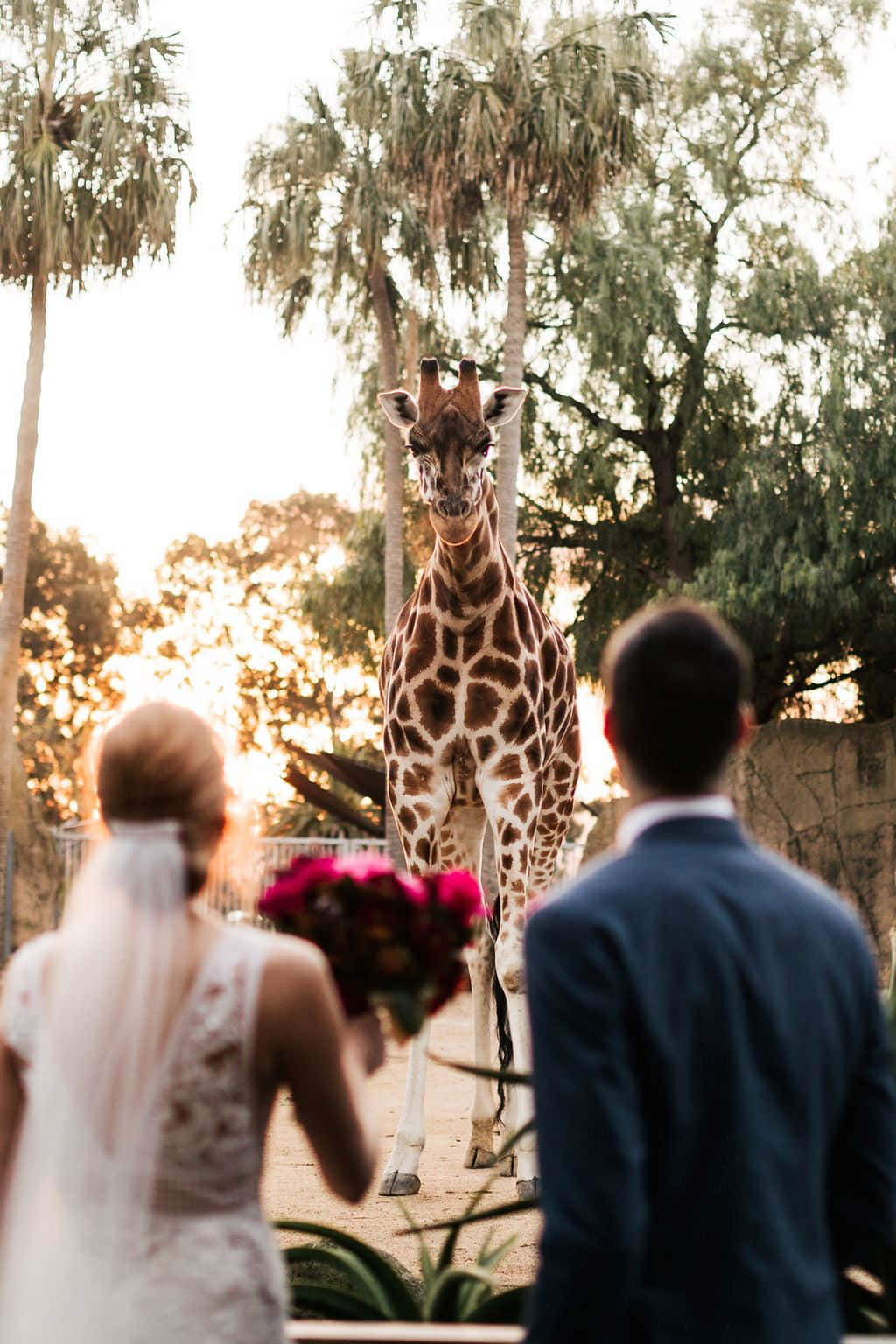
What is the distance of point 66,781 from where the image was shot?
33.7 meters

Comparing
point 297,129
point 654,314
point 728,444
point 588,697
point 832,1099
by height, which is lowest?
point 832,1099

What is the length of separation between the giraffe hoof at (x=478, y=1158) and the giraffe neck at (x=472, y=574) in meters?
2.50

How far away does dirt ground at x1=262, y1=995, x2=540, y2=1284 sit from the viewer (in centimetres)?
570

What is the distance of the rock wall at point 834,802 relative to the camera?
58.0 feet

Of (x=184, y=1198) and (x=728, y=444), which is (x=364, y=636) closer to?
(x=728, y=444)

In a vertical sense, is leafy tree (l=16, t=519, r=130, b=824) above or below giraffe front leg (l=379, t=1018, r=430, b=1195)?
above

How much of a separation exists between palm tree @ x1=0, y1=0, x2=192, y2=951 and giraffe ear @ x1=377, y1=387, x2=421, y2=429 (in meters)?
11.7

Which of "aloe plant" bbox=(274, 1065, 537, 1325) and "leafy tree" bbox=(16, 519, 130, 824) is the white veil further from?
"leafy tree" bbox=(16, 519, 130, 824)

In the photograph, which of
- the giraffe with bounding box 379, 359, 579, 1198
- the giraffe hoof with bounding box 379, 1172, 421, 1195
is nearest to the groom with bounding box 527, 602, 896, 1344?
the giraffe with bounding box 379, 359, 579, 1198

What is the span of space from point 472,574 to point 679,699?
207 inches

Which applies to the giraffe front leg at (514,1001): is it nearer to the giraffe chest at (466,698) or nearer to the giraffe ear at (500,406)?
the giraffe chest at (466,698)

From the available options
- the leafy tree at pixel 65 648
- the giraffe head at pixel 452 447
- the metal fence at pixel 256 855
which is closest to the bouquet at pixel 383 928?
the giraffe head at pixel 452 447

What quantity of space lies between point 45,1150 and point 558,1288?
72 centimetres

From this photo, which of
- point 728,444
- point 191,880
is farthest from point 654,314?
point 191,880
